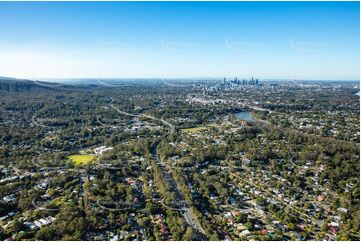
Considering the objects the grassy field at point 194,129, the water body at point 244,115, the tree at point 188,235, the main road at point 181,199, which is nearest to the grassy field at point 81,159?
the main road at point 181,199

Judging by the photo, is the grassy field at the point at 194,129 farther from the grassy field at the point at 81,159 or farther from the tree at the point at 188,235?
the tree at the point at 188,235

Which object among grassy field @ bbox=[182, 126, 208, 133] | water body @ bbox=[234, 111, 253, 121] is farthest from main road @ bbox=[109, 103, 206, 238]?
water body @ bbox=[234, 111, 253, 121]

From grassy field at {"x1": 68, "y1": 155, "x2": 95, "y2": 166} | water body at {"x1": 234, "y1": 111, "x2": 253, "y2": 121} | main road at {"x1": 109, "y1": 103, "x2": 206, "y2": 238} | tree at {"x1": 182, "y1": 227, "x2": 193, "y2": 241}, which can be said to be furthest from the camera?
water body at {"x1": 234, "y1": 111, "x2": 253, "y2": 121}

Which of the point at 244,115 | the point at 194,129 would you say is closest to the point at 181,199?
the point at 194,129

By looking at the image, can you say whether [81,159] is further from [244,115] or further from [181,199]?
[244,115]

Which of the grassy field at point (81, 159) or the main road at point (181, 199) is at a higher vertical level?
the grassy field at point (81, 159)

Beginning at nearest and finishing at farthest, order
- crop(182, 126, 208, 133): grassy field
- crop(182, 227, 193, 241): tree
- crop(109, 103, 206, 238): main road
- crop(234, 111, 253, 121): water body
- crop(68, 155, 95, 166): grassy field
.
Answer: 1. crop(182, 227, 193, 241): tree
2. crop(109, 103, 206, 238): main road
3. crop(68, 155, 95, 166): grassy field
4. crop(182, 126, 208, 133): grassy field
5. crop(234, 111, 253, 121): water body

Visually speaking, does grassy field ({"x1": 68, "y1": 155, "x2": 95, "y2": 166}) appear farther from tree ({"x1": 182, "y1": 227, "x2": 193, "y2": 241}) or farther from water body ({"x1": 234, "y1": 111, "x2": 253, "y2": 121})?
water body ({"x1": 234, "y1": 111, "x2": 253, "y2": 121})

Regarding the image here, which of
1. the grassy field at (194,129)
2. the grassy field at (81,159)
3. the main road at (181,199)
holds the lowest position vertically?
the main road at (181,199)

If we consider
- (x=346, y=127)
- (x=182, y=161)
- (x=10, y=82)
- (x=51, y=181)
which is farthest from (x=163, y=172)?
(x=10, y=82)
